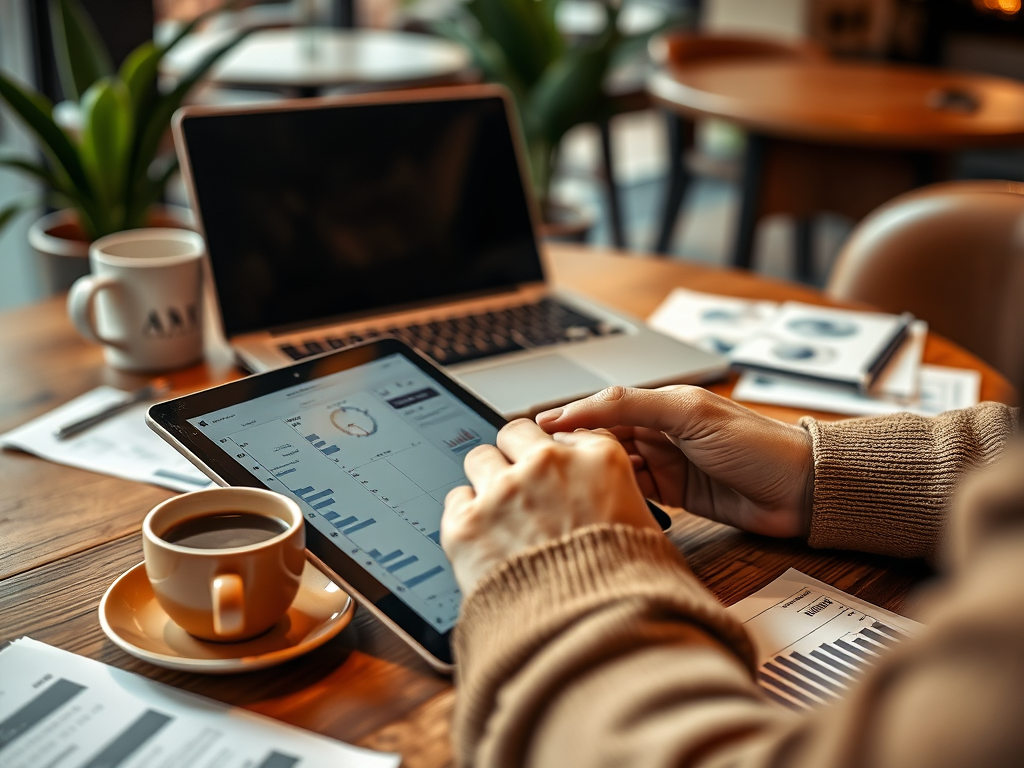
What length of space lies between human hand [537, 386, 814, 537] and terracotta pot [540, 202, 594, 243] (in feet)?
4.23

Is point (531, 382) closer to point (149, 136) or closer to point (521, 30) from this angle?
point (149, 136)

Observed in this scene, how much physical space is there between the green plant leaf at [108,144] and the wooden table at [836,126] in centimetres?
149

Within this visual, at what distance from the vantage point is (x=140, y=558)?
0.65 metres

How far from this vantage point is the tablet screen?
563 millimetres

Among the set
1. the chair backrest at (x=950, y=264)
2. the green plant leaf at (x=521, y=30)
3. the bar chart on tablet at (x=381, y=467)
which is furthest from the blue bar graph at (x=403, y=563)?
the green plant leaf at (x=521, y=30)

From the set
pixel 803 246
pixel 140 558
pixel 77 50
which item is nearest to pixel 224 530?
A: pixel 140 558

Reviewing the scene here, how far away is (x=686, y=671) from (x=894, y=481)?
33 centimetres

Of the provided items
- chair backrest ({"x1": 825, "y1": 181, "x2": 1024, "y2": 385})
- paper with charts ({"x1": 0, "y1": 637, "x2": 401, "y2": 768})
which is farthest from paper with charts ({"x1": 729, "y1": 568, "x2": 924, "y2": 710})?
chair backrest ({"x1": 825, "y1": 181, "x2": 1024, "y2": 385})

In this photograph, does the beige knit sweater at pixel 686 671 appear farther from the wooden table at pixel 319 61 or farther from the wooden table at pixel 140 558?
the wooden table at pixel 319 61

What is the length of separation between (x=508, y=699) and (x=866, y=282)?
1113mm

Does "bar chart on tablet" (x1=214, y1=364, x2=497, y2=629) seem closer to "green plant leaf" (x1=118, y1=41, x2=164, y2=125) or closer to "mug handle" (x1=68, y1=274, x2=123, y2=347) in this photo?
"mug handle" (x1=68, y1=274, x2=123, y2=347)

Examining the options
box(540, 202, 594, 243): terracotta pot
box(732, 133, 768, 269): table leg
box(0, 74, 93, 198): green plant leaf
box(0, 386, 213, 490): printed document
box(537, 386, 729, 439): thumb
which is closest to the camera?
box(537, 386, 729, 439): thumb

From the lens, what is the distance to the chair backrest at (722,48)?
3.05 m

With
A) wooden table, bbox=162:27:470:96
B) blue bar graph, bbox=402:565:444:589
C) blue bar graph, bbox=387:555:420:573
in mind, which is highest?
wooden table, bbox=162:27:470:96
